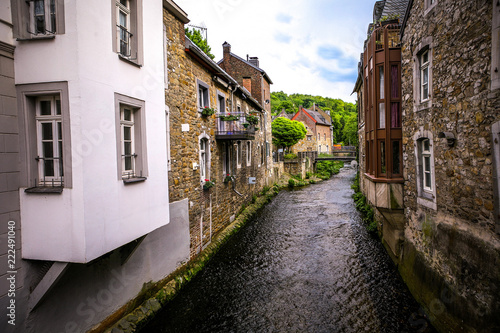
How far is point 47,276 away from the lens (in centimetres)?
432

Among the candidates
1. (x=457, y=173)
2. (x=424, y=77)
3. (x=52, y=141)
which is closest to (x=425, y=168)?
(x=457, y=173)

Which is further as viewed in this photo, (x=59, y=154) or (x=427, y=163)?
(x=427, y=163)

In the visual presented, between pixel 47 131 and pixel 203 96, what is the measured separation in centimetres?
700

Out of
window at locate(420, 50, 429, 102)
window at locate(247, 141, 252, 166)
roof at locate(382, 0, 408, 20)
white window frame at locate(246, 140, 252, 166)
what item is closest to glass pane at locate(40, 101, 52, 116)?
window at locate(420, 50, 429, 102)

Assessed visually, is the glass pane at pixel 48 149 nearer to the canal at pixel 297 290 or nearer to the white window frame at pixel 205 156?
the canal at pixel 297 290

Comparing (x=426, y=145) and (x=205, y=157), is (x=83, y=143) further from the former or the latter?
(x=426, y=145)

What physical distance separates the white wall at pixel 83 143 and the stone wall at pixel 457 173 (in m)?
6.04

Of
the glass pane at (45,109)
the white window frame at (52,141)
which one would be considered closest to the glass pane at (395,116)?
the white window frame at (52,141)

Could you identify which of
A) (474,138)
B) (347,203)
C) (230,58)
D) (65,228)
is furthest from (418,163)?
(230,58)

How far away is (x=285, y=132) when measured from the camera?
41.4m

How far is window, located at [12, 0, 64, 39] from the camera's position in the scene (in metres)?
4.21

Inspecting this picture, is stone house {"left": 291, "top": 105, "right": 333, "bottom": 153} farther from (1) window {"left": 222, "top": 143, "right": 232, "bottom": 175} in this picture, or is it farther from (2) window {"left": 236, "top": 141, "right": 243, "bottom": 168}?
(1) window {"left": 222, "top": 143, "right": 232, "bottom": 175}

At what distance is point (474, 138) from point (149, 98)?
6.09m

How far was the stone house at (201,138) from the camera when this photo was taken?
8203 mm
